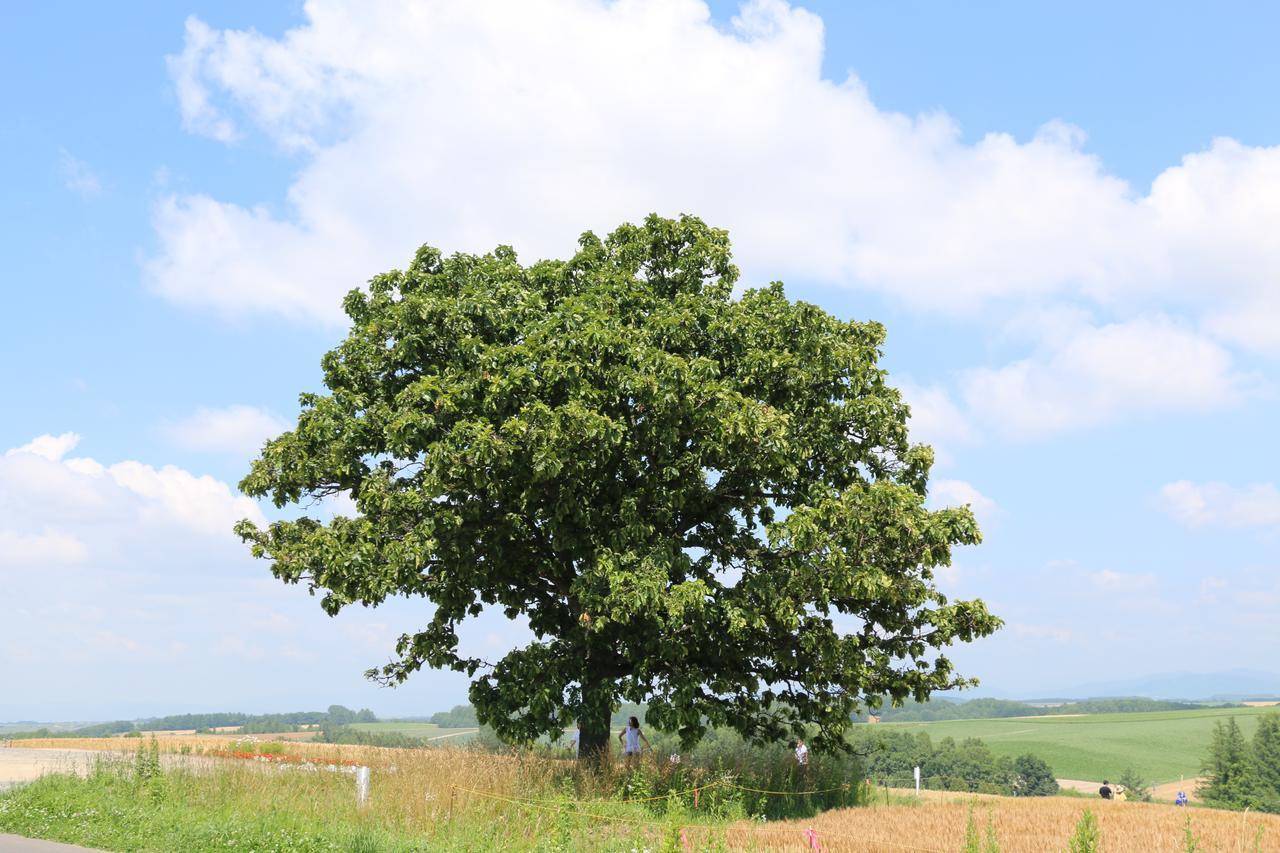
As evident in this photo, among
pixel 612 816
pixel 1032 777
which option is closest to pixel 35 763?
pixel 612 816

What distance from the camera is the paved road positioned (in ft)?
47.4

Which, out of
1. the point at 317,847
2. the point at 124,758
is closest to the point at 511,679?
the point at 317,847

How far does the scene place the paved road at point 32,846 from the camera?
14.4m

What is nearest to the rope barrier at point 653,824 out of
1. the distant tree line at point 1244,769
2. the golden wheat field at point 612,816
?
the golden wheat field at point 612,816

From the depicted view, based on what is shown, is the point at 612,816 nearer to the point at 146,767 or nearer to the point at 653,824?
the point at 653,824

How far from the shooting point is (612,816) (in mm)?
16734

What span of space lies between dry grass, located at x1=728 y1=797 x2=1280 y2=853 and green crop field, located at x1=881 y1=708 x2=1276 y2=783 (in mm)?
109168

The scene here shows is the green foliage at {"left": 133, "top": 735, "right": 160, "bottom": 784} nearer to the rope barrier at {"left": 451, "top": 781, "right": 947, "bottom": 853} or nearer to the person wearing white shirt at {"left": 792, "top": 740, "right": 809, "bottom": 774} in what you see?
the rope barrier at {"left": 451, "top": 781, "right": 947, "bottom": 853}

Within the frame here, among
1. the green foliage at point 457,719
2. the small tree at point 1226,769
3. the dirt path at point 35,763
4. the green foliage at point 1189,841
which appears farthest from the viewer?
the green foliage at point 457,719

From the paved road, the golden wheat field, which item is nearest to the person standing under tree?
the golden wheat field

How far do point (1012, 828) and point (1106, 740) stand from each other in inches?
5646

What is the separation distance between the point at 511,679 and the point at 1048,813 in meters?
11.7

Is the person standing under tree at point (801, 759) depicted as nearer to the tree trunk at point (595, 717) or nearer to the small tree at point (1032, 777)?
the tree trunk at point (595, 717)

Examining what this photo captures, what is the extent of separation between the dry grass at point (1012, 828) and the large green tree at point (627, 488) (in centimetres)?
279
